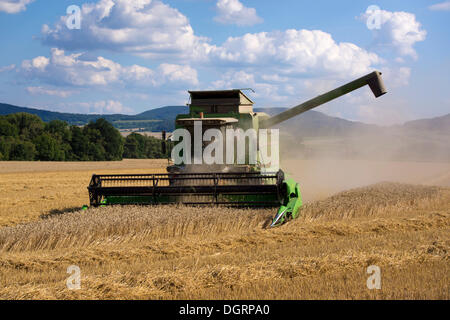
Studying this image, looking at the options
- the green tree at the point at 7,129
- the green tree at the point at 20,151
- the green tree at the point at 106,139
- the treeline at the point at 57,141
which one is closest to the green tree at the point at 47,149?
the treeline at the point at 57,141

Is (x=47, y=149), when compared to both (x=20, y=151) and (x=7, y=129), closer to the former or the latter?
(x=20, y=151)

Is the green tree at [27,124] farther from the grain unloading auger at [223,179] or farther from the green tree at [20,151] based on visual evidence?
the grain unloading auger at [223,179]

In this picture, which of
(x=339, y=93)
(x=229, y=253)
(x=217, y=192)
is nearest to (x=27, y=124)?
(x=339, y=93)

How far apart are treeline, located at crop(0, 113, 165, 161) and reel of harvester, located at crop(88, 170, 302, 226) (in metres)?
40.2

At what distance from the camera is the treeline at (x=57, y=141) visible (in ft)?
152

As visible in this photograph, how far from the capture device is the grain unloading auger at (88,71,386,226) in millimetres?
8641

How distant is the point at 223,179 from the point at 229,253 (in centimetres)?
324

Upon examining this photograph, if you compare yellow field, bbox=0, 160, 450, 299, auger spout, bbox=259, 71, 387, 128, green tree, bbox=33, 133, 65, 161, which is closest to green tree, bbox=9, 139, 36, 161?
green tree, bbox=33, 133, 65, 161

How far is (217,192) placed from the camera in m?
8.80

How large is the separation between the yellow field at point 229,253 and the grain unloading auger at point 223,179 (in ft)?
1.87

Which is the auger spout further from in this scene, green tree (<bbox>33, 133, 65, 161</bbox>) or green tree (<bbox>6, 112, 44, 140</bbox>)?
green tree (<bbox>6, 112, 44, 140</bbox>)

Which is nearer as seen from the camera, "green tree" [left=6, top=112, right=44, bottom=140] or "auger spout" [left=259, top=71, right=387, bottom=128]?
"auger spout" [left=259, top=71, right=387, bottom=128]

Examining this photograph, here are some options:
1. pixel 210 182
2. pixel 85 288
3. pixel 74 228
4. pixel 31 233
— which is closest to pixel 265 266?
pixel 85 288
